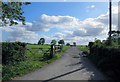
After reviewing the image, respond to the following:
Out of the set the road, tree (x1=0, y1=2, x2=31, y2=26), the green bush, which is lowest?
the road

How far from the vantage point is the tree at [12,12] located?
55.8 feet

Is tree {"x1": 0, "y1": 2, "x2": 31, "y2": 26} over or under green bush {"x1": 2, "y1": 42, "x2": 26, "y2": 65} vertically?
over

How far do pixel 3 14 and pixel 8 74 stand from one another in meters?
4.97

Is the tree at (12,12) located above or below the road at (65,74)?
above

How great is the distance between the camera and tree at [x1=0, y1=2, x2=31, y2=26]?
55.8ft

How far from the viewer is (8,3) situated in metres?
17.0

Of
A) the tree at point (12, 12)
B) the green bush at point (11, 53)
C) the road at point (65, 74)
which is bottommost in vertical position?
the road at point (65, 74)

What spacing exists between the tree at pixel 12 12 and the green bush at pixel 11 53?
8.95ft

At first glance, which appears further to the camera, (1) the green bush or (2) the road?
→ (1) the green bush

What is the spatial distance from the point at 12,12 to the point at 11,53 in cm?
386

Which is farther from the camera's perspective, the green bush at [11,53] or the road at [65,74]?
the green bush at [11,53]

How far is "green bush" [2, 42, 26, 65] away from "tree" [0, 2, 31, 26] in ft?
8.95

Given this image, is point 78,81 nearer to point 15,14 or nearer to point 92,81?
point 92,81

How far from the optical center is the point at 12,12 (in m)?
17.6
